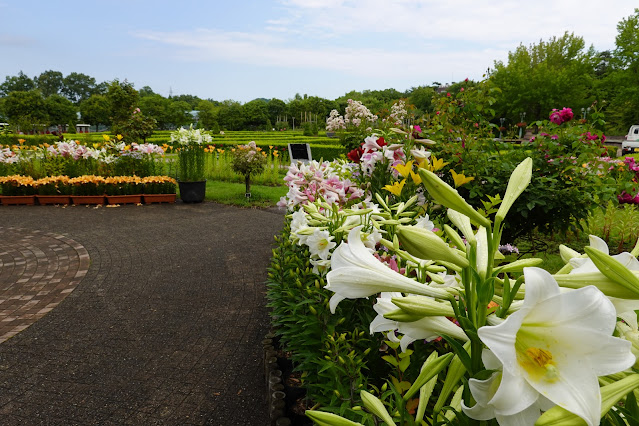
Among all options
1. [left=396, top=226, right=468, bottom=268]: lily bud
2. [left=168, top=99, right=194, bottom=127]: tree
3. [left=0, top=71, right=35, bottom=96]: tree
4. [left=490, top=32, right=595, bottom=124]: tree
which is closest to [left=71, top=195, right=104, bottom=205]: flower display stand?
[left=396, top=226, right=468, bottom=268]: lily bud

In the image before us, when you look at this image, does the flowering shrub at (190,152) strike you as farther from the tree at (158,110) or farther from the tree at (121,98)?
the tree at (158,110)

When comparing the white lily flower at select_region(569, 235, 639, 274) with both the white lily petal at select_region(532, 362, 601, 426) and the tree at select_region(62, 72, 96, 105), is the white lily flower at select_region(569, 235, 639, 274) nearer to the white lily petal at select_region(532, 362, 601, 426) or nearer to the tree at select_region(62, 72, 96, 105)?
the white lily petal at select_region(532, 362, 601, 426)

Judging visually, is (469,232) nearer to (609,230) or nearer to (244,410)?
(244,410)

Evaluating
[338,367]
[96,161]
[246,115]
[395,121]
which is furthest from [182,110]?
[338,367]

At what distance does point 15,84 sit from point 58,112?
53.9m

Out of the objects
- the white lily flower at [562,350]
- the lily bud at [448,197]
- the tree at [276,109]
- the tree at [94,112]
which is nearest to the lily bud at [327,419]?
the white lily flower at [562,350]

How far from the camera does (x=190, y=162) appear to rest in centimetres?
917

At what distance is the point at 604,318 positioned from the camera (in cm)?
50

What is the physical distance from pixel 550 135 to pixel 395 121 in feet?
5.46

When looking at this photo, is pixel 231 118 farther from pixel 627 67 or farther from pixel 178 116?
pixel 627 67

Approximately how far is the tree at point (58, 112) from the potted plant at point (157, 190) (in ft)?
147

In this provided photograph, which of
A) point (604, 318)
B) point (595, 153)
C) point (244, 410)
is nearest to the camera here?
point (604, 318)

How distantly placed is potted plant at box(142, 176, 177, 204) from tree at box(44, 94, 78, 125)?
4484 centimetres

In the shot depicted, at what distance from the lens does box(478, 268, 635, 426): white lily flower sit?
0.49m
